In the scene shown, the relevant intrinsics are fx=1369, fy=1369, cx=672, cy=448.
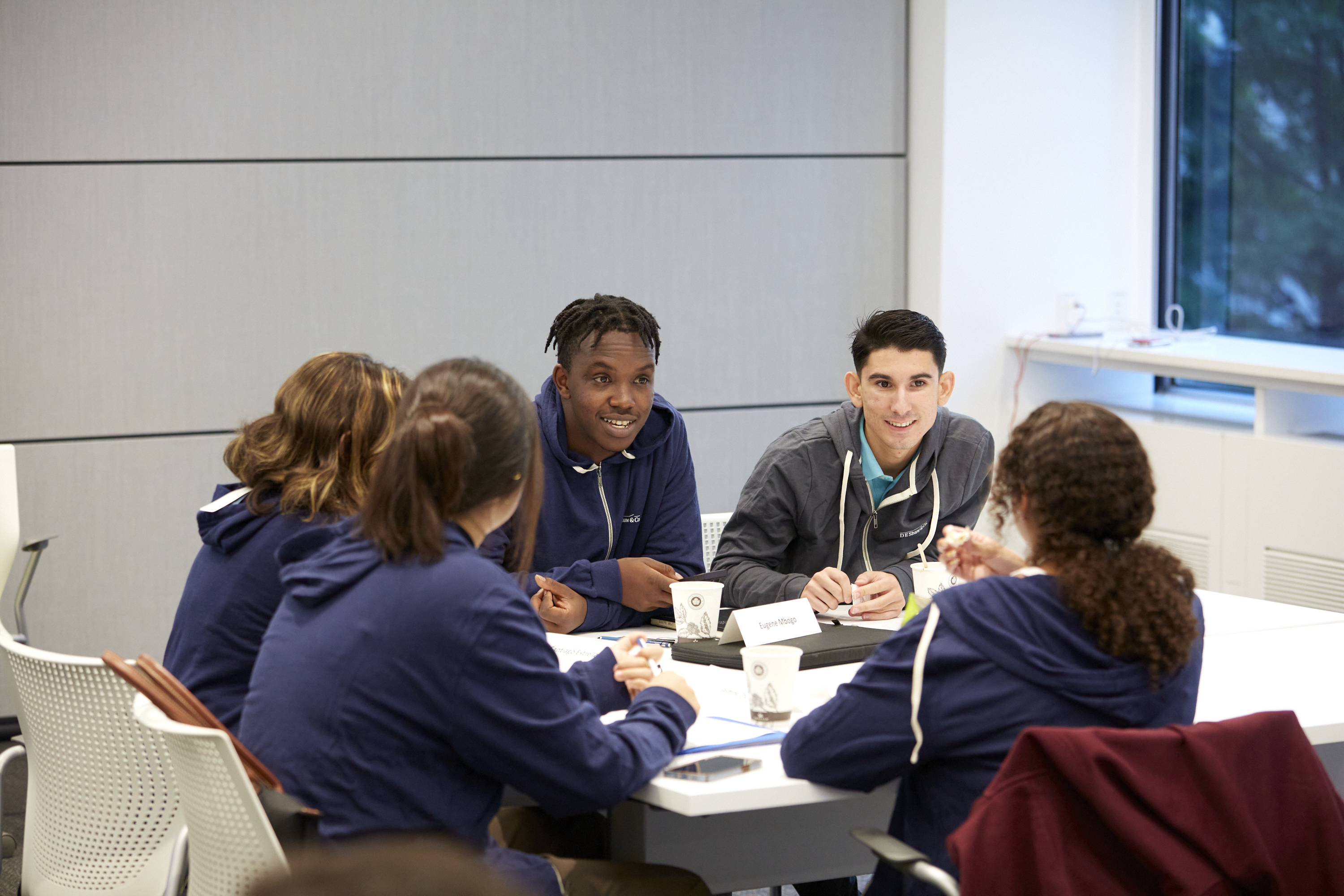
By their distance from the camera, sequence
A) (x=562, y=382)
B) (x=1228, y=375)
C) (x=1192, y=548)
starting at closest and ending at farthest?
1. (x=562, y=382)
2. (x=1228, y=375)
3. (x=1192, y=548)

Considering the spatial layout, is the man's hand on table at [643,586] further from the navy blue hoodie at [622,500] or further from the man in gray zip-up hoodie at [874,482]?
the man in gray zip-up hoodie at [874,482]

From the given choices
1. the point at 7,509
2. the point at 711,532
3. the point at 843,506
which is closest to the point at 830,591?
the point at 843,506

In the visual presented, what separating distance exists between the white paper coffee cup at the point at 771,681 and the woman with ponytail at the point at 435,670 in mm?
253

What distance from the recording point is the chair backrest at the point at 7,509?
10.4ft

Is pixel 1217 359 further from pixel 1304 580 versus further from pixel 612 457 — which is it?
pixel 612 457

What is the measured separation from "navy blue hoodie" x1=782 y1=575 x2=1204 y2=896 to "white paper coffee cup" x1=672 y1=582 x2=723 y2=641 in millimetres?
656

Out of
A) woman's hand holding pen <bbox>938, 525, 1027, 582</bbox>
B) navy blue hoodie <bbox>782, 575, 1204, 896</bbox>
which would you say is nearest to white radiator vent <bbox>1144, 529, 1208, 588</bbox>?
woman's hand holding pen <bbox>938, 525, 1027, 582</bbox>

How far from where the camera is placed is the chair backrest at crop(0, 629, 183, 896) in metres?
1.87

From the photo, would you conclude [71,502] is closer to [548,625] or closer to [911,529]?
[548,625]

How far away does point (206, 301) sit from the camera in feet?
13.5

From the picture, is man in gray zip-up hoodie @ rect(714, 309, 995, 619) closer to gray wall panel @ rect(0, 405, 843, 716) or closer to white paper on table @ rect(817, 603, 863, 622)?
white paper on table @ rect(817, 603, 863, 622)

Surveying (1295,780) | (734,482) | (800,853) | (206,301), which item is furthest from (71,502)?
(1295,780)

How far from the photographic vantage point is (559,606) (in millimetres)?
2455

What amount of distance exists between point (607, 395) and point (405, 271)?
5.94ft
